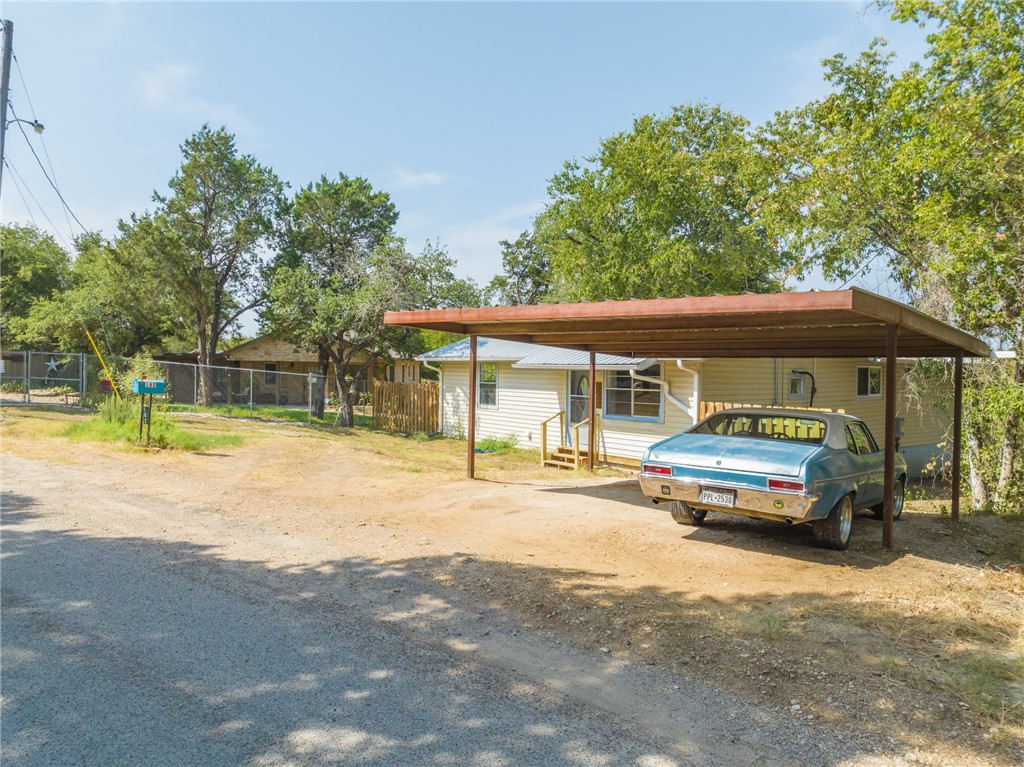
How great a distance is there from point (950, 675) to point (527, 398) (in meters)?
15.2

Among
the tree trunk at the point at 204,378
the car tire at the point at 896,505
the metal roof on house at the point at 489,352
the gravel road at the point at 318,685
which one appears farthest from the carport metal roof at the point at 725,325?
the tree trunk at the point at 204,378

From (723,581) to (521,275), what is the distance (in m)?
47.5

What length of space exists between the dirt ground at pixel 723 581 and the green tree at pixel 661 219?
16.8m

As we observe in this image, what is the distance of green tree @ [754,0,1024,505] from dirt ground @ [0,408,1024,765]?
155 inches

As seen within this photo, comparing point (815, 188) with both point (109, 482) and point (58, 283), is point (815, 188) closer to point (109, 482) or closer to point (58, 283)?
point (109, 482)

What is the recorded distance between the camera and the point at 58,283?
137 feet

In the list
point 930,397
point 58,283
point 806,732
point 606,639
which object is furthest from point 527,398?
point 58,283

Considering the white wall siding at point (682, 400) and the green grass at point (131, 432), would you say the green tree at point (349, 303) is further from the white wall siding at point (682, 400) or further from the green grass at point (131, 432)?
the green grass at point (131, 432)

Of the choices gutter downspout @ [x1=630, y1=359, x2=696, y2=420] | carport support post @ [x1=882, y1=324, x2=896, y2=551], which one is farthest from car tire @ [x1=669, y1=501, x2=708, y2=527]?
gutter downspout @ [x1=630, y1=359, x2=696, y2=420]

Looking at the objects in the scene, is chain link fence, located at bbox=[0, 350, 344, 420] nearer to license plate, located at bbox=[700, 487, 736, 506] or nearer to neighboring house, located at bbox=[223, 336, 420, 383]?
neighboring house, located at bbox=[223, 336, 420, 383]

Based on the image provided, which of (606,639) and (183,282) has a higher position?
(183,282)

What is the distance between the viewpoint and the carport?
656 centimetres

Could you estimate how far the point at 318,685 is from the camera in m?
3.64

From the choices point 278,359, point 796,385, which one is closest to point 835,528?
point 796,385
